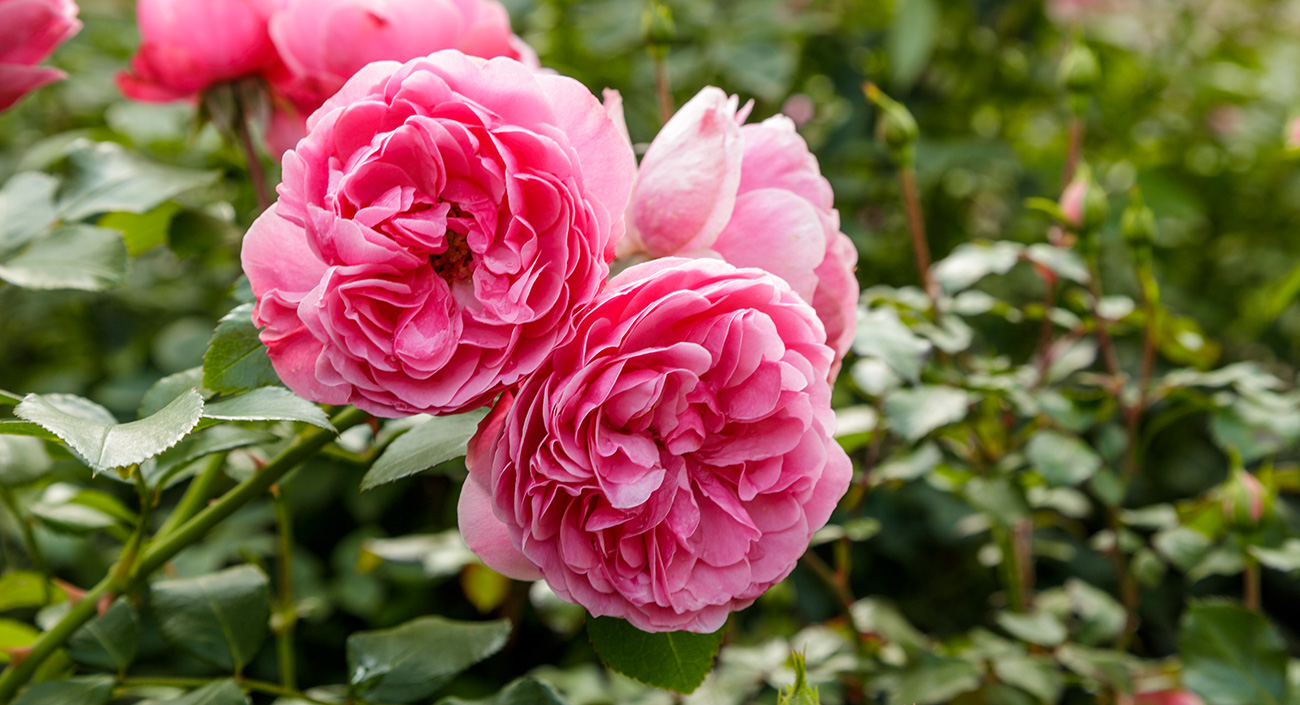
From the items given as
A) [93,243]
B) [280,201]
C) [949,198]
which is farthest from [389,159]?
[949,198]

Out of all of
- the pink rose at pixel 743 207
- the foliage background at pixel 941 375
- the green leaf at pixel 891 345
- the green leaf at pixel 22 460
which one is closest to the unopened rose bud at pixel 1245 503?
the foliage background at pixel 941 375

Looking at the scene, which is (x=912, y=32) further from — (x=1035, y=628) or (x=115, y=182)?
(x=115, y=182)

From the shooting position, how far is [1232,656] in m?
0.60

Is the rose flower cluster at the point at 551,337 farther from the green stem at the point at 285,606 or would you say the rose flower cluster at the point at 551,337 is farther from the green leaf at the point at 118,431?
the green stem at the point at 285,606

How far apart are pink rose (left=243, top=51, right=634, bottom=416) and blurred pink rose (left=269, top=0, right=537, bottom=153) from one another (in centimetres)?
13

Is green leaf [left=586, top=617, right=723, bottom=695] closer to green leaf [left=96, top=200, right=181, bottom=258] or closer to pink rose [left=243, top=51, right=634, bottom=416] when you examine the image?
pink rose [left=243, top=51, right=634, bottom=416]

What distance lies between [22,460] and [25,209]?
0.48ft

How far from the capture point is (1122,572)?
74 centimetres

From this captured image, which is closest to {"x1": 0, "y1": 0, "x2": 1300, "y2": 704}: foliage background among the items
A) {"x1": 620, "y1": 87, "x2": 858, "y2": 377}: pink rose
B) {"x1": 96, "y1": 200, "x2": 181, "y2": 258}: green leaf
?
{"x1": 96, "y1": 200, "x2": 181, "y2": 258}: green leaf

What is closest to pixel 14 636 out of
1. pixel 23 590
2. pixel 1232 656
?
pixel 23 590

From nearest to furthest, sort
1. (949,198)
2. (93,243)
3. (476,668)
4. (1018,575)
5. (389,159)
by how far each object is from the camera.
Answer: (389,159) → (93,243) → (1018,575) → (476,668) → (949,198)

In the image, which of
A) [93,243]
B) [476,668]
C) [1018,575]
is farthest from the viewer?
[476,668]

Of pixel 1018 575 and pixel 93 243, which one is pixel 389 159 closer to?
pixel 93 243

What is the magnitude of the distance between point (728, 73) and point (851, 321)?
74 centimetres
